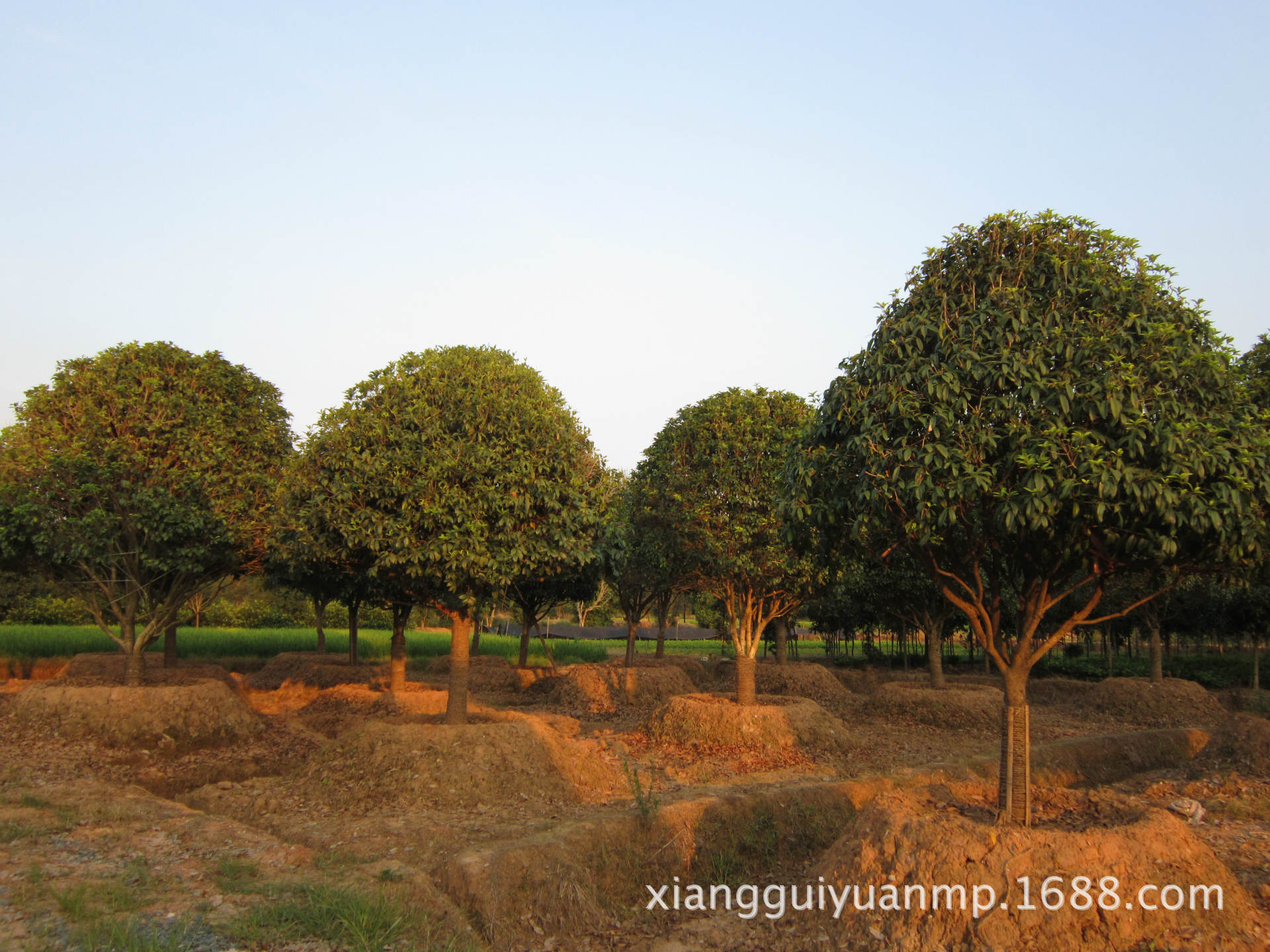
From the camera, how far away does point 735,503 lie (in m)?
15.5

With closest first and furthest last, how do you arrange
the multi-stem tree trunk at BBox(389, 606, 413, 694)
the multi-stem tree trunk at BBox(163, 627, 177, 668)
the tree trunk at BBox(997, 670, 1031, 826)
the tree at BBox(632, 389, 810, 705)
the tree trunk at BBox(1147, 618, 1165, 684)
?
the tree trunk at BBox(997, 670, 1031, 826), the tree at BBox(632, 389, 810, 705), the multi-stem tree trunk at BBox(389, 606, 413, 694), the multi-stem tree trunk at BBox(163, 627, 177, 668), the tree trunk at BBox(1147, 618, 1165, 684)

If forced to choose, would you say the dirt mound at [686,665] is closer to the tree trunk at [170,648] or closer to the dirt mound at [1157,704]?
the dirt mound at [1157,704]

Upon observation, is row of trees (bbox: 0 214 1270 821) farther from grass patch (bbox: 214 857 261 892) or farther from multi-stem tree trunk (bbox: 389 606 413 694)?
grass patch (bbox: 214 857 261 892)

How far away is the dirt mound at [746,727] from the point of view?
14648mm

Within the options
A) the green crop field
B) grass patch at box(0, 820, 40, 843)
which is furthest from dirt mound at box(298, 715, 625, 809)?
the green crop field

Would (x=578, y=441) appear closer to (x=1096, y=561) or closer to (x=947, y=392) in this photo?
(x=947, y=392)

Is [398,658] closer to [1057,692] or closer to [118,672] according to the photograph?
[118,672]

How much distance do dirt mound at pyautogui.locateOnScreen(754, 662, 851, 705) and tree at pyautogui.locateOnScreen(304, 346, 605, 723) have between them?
42.3 feet

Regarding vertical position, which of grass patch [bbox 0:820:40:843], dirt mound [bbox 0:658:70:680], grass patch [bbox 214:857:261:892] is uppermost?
grass patch [bbox 0:820:40:843]

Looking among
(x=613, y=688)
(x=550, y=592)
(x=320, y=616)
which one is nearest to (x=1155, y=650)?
(x=613, y=688)

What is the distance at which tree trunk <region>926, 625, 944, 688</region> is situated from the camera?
21828 mm

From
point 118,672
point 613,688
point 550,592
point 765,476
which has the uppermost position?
point 765,476

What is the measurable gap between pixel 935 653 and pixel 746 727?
1019cm

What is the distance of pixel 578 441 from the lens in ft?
43.5
